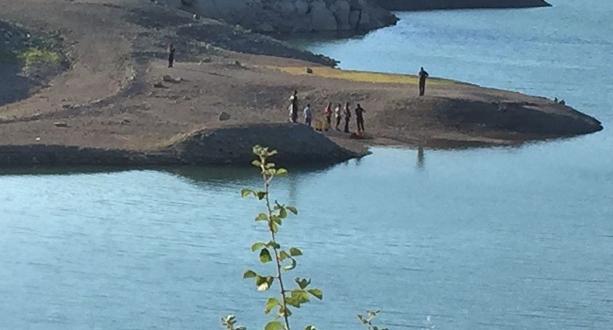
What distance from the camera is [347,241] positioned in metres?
25.3

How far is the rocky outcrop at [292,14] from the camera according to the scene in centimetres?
6925

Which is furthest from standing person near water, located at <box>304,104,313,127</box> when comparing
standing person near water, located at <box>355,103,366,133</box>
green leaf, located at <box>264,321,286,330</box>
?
green leaf, located at <box>264,321,286,330</box>

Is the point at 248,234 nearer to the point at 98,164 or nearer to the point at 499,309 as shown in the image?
the point at 499,309

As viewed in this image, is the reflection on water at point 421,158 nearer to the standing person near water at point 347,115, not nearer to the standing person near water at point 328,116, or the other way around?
the standing person near water at point 347,115

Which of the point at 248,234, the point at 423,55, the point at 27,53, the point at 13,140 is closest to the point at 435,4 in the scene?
the point at 423,55

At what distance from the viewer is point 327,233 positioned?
25.8 m

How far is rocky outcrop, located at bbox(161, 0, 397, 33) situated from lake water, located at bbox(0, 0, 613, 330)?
31537mm

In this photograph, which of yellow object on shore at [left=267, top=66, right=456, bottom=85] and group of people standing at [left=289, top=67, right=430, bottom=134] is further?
yellow object on shore at [left=267, top=66, right=456, bottom=85]

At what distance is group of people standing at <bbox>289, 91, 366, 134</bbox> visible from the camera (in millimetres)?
37497

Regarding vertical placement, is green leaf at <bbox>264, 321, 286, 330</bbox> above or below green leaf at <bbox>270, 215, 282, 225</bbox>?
below

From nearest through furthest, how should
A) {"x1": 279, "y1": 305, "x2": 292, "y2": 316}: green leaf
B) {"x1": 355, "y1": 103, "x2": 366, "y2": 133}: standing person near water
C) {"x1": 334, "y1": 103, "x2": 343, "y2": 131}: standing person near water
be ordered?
{"x1": 279, "y1": 305, "x2": 292, "y2": 316}: green leaf
{"x1": 355, "y1": 103, "x2": 366, "y2": 133}: standing person near water
{"x1": 334, "y1": 103, "x2": 343, "y2": 131}: standing person near water

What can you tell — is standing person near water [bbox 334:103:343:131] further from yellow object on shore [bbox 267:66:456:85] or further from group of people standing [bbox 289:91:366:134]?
yellow object on shore [bbox 267:66:456:85]

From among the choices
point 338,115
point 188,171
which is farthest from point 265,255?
point 338,115

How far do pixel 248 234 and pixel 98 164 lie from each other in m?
8.42
